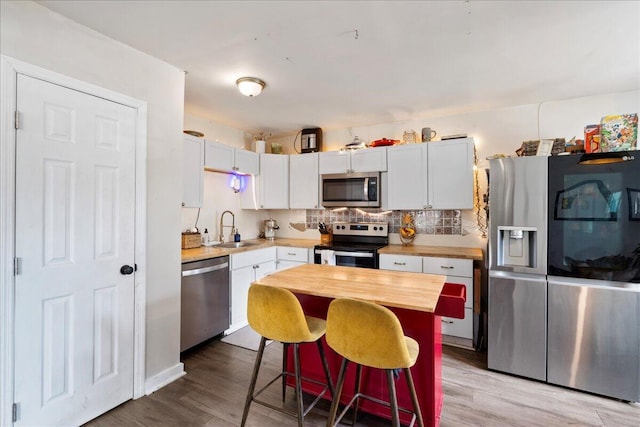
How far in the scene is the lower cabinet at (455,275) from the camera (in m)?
3.00

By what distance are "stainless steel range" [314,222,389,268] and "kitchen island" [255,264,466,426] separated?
49.8 inches

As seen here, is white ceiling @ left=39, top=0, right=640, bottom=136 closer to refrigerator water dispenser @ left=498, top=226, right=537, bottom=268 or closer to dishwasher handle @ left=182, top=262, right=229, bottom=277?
refrigerator water dispenser @ left=498, top=226, right=537, bottom=268

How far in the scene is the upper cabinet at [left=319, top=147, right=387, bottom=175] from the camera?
12.2 feet

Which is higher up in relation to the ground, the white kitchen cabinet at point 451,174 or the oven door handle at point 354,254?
the white kitchen cabinet at point 451,174

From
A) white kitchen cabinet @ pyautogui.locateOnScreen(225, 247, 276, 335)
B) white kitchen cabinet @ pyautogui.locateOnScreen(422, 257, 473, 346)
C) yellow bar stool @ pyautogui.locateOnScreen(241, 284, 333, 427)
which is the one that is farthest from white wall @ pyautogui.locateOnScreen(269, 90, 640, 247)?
yellow bar stool @ pyautogui.locateOnScreen(241, 284, 333, 427)

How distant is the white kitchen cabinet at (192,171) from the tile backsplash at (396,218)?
177cm

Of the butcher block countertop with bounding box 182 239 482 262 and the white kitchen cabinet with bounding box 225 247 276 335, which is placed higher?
the butcher block countertop with bounding box 182 239 482 262

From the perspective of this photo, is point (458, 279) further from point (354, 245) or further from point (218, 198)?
point (218, 198)

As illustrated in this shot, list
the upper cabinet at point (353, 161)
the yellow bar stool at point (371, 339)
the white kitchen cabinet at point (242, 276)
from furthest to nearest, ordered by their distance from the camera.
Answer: the upper cabinet at point (353, 161) < the white kitchen cabinet at point (242, 276) < the yellow bar stool at point (371, 339)

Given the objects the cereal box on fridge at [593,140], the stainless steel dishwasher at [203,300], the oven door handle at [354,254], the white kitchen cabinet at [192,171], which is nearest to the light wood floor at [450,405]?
the stainless steel dishwasher at [203,300]

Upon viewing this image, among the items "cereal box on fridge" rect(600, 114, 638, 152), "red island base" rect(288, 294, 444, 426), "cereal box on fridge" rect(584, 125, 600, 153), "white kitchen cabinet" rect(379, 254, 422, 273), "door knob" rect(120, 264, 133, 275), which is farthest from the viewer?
"white kitchen cabinet" rect(379, 254, 422, 273)

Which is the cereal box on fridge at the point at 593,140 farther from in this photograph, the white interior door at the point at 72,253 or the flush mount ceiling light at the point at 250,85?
the white interior door at the point at 72,253

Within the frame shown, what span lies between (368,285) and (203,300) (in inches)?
72.8

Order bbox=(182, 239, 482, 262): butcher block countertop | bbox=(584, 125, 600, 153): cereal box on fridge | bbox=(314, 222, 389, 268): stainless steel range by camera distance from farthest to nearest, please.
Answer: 1. bbox=(314, 222, 389, 268): stainless steel range
2. bbox=(182, 239, 482, 262): butcher block countertop
3. bbox=(584, 125, 600, 153): cereal box on fridge
